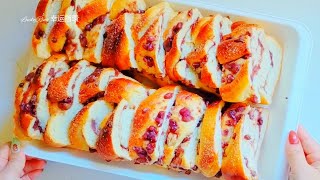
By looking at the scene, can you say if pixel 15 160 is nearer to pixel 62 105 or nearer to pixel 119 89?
pixel 62 105

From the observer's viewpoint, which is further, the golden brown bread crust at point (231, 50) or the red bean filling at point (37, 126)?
the red bean filling at point (37, 126)

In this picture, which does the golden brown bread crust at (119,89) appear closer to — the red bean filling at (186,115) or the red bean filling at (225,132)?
the red bean filling at (186,115)

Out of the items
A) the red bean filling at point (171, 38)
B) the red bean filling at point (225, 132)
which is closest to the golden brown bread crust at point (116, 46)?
the red bean filling at point (171, 38)

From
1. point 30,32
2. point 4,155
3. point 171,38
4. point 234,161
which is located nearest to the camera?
point 234,161

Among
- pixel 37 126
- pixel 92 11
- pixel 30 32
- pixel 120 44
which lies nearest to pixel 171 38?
pixel 120 44

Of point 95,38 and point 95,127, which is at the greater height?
point 95,38

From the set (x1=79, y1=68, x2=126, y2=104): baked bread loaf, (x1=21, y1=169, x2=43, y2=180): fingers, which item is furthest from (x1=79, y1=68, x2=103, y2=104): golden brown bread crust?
(x1=21, y1=169, x2=43, y2=180): fingers
